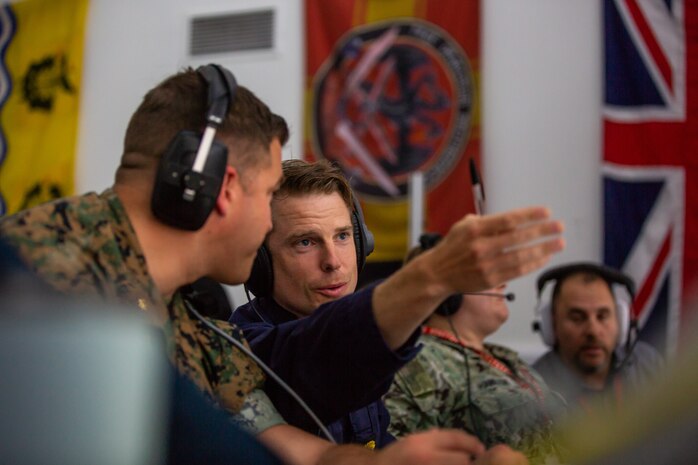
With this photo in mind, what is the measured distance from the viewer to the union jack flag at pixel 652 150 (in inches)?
173

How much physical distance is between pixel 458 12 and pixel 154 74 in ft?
5.72

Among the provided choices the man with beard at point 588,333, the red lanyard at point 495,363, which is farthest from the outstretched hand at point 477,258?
the man with beard at point 588,333

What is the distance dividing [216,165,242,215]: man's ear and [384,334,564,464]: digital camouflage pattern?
94cm

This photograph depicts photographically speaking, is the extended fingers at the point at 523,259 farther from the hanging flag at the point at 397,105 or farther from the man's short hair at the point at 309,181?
the hanging flag at the point at 397,105

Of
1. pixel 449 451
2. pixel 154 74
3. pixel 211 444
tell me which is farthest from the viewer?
pixel 154 74

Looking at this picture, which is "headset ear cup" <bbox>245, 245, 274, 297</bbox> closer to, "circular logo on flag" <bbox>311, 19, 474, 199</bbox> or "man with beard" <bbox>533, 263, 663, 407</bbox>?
Answer: "man with beard" <bbox>533, 263, 663, 407</bbox>

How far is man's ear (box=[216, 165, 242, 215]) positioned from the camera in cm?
118

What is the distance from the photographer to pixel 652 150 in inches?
176

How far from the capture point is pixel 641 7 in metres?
4.51

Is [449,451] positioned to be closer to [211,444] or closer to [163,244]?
[211,444]

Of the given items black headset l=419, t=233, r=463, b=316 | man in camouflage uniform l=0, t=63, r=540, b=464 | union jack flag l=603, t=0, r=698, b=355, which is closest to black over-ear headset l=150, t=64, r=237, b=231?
man in camouflage uniform l=0, t=63, r=540, b=464

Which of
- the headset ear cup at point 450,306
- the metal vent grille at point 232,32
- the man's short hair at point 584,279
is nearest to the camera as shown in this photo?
the headset ear cup at point 450,306

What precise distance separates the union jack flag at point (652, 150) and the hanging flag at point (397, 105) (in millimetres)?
670

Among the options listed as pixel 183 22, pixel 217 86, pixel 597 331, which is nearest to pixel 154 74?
pixel 183 22
